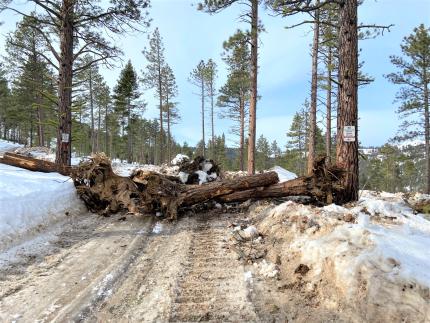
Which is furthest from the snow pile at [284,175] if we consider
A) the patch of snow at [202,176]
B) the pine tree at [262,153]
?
the pine tree at [262,153]

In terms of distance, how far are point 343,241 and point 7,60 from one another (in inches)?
1568

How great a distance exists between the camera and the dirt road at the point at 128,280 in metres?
3.29

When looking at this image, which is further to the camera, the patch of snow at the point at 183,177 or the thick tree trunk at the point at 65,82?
the thick tree trunk at the point at 65,82

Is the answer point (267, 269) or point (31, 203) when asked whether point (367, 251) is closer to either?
point (267, 269)

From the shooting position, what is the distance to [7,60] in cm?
3416

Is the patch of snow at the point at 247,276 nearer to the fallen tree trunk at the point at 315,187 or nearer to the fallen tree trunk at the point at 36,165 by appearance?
the fallen tree trunk at the point at 315,187

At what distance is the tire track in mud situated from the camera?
3240 mm

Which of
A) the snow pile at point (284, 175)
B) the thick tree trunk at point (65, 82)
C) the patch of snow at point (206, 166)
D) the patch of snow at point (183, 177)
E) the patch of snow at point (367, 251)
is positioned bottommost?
Result: the patch of snow at point (367, 251)

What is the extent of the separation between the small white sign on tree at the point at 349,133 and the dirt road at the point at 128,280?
3.36 m

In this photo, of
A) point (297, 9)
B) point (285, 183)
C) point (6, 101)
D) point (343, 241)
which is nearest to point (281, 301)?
point (343, 241)

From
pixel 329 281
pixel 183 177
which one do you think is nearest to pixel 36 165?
pixel 183 177

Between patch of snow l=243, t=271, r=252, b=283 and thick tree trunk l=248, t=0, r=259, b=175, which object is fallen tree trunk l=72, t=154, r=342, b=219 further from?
thick tree trunk l=248, t=0, r=259, b=175

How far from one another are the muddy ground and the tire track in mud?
1 cm

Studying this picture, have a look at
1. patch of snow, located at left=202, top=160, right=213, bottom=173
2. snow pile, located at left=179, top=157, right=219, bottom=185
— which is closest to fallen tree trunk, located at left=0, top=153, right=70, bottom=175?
snow pile, located at left=179, top=157, right=219, bottom=185
